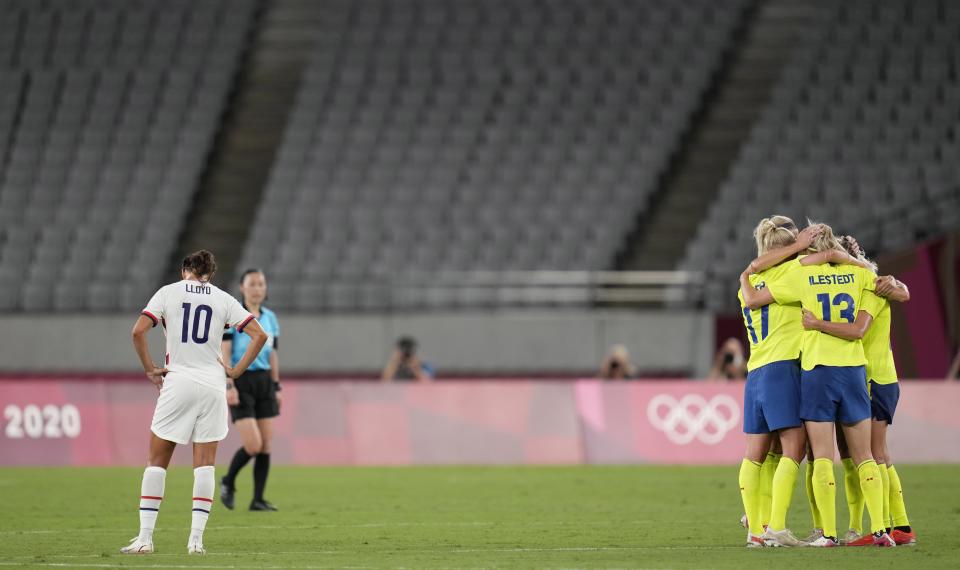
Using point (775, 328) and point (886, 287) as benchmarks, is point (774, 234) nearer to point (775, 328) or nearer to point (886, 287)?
point (775, 328)

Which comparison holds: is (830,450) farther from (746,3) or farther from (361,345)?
(746,3)

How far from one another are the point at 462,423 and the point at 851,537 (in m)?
11.5

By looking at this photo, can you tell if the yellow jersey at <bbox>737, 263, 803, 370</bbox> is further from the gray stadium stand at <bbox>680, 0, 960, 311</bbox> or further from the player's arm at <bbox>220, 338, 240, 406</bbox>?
the gray stadium stand at <bbox>680, 0, 960, 311</bbox>

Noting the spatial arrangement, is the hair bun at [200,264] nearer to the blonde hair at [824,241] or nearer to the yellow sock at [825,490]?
the blonde hair at [824,241]

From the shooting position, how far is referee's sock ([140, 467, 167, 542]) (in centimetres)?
1025

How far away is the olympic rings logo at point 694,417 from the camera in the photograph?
2139 cm

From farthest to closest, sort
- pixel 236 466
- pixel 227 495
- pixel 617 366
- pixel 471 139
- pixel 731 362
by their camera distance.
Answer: pixel 471 139 < pixel 731 362 < pixel 617 366 < pixel 236 466 < pixel 227 495

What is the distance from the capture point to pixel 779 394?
33.8ft

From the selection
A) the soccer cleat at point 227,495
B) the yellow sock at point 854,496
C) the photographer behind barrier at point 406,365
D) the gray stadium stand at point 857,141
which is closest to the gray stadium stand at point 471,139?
the gray stadium stand at point 857,141

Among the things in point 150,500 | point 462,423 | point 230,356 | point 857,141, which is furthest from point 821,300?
point 857,141

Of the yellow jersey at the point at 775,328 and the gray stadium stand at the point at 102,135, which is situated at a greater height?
the gray stadium stand at the point at 102,135

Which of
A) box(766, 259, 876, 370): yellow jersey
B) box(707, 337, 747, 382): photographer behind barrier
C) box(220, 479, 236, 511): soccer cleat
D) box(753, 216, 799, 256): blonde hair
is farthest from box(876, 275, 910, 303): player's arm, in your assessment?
box(707, 337, 747, 382): photographer behind barrier

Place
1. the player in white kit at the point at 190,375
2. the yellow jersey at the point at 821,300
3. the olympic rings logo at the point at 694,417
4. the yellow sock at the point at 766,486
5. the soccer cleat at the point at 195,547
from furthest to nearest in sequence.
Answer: the olympic rings logo at the point at 694,417
the yellow sock at the point at 766,486
the player in white kit at the point at 190,375
the yellow jersey at the point at 821,300
the soccer cleat at the point at 195,547

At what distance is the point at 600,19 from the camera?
33.8 metres
